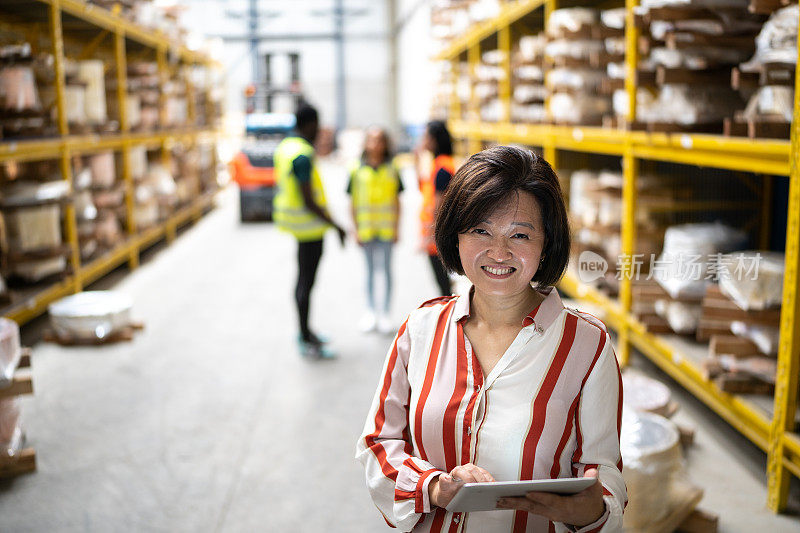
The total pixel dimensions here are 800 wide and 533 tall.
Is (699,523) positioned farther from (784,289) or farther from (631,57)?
(631,57)

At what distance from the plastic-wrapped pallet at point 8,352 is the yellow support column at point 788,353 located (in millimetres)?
3615

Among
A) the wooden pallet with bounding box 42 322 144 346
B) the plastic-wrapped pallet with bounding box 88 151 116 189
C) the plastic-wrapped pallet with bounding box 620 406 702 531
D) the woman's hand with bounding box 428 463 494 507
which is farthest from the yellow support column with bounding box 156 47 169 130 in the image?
the woman's hand with bounding box 428 463 494 507

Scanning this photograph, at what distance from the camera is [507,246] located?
1.58m

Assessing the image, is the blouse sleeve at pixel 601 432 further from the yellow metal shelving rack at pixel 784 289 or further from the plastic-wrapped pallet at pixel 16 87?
the plastic-wrapped pallet at pixel 16 87

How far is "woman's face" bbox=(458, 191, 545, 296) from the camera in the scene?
1573 millimetres

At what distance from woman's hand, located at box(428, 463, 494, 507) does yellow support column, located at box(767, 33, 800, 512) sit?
7.15 ft

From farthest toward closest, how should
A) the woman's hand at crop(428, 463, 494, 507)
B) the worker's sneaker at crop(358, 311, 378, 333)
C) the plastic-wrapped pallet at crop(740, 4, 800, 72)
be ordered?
the worker's sneaker at crop(358, 311, 378, 333), the plastic-wrapped pallet at crop(740, 4, 800, 72), the woman's hand at crop(428, 463, 494, 507)

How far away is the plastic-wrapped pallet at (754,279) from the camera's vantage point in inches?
140

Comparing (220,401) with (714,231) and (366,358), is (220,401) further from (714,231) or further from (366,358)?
(714,231)

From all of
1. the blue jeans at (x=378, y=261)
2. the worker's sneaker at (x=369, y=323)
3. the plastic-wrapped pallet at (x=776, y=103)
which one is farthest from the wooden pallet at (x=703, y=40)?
the worker's sneaker at (x=369, y=323)

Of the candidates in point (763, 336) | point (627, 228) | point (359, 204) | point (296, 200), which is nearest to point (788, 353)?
point (763, 336)

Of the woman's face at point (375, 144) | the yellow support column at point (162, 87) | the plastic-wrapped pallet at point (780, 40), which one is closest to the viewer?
the plastic-wrapped pallet at point (780, 40)

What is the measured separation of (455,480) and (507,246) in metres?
0.51

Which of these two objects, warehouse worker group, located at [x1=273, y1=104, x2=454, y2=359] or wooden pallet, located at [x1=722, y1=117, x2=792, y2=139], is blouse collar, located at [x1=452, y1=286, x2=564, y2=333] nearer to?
wooden pallet, located at [x1=722, y1=117, x2=792, y2=139]
